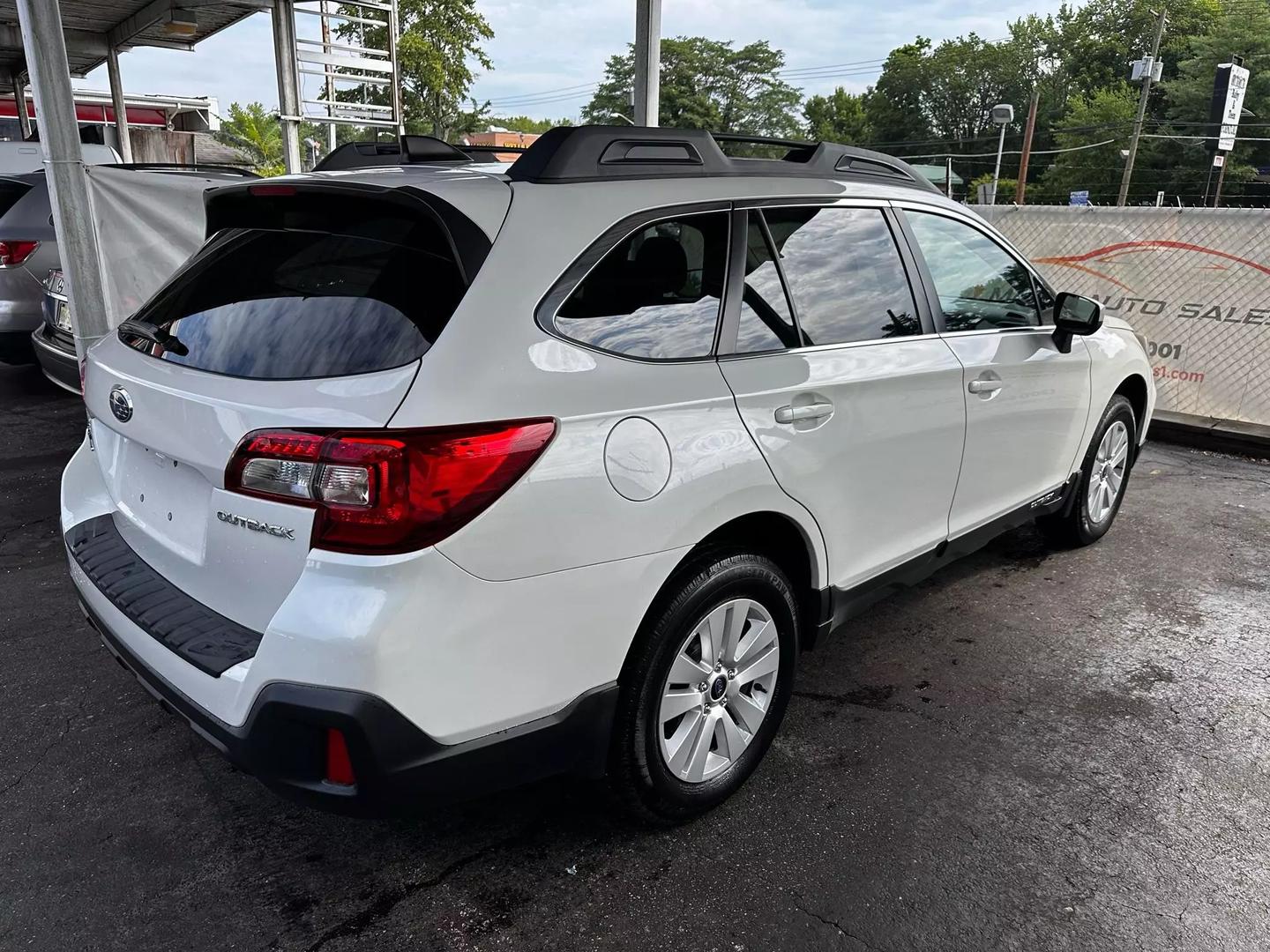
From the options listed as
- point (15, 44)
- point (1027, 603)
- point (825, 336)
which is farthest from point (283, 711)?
point (15, 44)

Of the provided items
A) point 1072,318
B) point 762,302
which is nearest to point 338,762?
point 762,302

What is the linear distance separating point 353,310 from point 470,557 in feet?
2.14

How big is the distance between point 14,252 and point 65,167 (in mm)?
2582

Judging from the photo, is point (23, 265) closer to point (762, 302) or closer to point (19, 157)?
point (19, 157)

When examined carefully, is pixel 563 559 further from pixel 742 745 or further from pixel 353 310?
pixel 742 745

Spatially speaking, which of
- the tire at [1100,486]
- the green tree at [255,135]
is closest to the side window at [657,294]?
the tire at [1100,486]

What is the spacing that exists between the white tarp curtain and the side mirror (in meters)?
5.07

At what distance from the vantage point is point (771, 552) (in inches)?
110

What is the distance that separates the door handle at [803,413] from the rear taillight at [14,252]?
23.0 feet

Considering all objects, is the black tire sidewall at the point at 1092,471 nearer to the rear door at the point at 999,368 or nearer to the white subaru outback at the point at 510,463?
the rear door at the point at 999,368

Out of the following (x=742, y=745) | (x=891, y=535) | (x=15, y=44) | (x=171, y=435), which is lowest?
(x=742, y=745)

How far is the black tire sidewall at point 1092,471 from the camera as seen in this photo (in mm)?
4555

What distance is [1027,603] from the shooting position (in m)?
4.27

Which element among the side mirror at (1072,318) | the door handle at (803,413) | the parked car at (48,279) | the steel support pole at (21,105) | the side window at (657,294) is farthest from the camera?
the steel support pole at (21,105)
